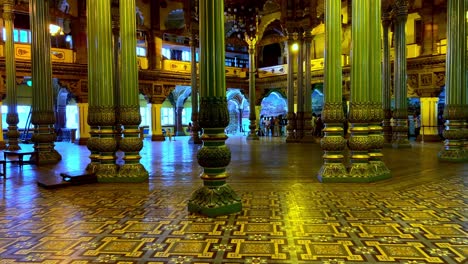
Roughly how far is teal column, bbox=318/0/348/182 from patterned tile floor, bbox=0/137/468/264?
664 mm

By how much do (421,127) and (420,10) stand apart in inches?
237

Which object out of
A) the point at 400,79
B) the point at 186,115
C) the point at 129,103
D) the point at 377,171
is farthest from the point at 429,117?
the point at 186,115

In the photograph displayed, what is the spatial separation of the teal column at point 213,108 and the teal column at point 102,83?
3.09 metres

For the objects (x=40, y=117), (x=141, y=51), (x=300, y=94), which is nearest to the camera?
(x=40, y=117)

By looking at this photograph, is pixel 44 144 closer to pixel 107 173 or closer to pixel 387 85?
pixel 107 173

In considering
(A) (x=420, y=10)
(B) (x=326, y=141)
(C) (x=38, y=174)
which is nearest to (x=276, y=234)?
Result: (B) (x=326, y=141)

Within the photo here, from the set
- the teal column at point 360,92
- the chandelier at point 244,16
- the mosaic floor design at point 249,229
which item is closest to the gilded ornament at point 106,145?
the mosaic floor design at point 249,229

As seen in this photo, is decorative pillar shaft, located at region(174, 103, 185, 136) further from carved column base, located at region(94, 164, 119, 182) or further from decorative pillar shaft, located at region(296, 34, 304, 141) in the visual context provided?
carved column base, located at region(94, 164, 119, 182)

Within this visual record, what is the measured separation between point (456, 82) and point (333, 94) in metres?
4.95

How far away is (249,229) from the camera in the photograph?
12.8 feet

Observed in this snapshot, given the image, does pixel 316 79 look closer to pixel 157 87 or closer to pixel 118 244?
pixel 157 87

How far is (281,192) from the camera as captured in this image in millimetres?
5844

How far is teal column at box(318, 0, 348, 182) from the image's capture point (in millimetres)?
6809

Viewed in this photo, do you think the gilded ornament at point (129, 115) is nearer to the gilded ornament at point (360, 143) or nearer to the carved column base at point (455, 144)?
the gilded ornament at point (360, 143)
